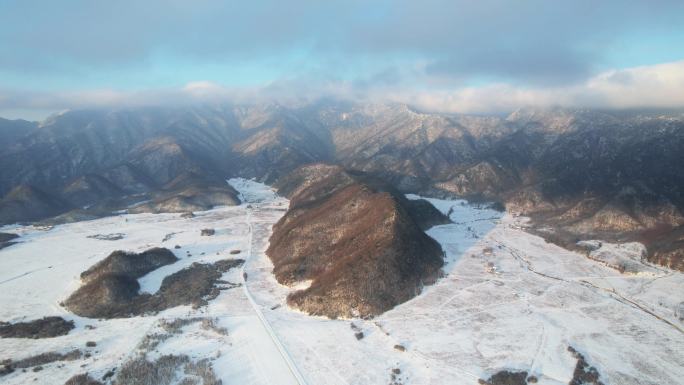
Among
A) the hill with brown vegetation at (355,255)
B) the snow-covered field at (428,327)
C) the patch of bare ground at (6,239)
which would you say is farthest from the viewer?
the patch of bare ground at (6,239)

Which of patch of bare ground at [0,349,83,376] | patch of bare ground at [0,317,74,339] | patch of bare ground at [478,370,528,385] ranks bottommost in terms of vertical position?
patch of bare ground at [0,317,74,339]

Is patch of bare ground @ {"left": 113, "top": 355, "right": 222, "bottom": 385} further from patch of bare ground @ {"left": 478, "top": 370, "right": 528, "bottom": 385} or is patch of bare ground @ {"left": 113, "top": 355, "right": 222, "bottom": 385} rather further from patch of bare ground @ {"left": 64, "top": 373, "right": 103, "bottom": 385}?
patch of bare ground @ {"left": 478, "top": 370, "right": 528, "bottom": 385}

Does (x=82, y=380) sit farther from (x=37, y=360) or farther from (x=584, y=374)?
(x=584, y=374)

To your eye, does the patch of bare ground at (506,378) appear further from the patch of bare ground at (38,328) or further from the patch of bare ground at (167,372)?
the patch of bare ground at (38,328)

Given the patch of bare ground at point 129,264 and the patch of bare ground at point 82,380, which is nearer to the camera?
the patch of bare ground at point 82,380

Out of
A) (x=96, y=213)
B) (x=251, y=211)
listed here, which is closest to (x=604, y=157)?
(x=251, y=211)

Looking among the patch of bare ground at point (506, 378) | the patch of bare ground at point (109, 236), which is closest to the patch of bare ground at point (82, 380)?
the patch of bare ground at point (506, 378)

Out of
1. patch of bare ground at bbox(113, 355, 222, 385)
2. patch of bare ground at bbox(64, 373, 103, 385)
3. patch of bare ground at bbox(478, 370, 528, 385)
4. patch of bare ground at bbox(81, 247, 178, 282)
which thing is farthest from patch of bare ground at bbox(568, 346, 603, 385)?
patch of bare ground at bbox(81, 247, 178, 282)

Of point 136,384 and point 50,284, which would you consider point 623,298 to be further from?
point 50,284
